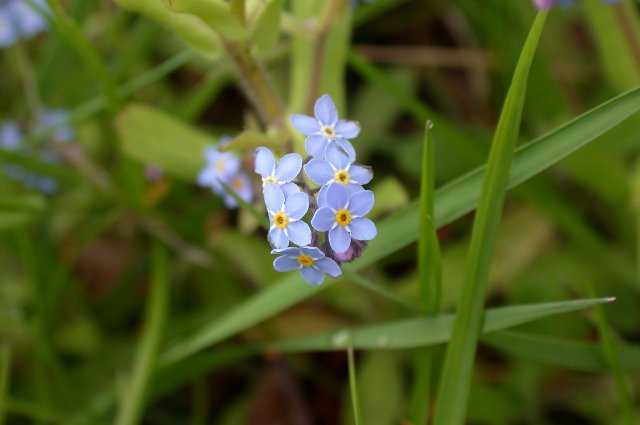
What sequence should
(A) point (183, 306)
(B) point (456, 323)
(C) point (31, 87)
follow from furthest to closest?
(A) point (183, 306), (C) point (31, 87), (B) point (456, 323)

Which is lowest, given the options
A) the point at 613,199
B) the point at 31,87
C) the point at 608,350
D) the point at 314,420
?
the point at 608,350

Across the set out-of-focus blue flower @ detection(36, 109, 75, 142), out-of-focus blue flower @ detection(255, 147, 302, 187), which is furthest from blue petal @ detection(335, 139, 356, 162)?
out-of-focus blue flower @ detection(36, 109, 75, 142)

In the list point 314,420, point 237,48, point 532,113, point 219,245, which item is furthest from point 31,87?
point 532,113

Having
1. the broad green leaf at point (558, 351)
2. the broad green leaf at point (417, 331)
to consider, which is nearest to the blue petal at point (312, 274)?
the broad green leaf at point (417, 331)

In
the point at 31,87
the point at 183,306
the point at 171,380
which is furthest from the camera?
the point at 183,306

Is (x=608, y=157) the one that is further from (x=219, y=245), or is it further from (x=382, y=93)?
(x=219, y=245)

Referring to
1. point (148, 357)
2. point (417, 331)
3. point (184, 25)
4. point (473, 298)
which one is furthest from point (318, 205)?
point (148, 357)

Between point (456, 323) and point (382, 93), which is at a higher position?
point (382, 93)

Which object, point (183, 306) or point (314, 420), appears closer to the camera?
point (314, 420)
